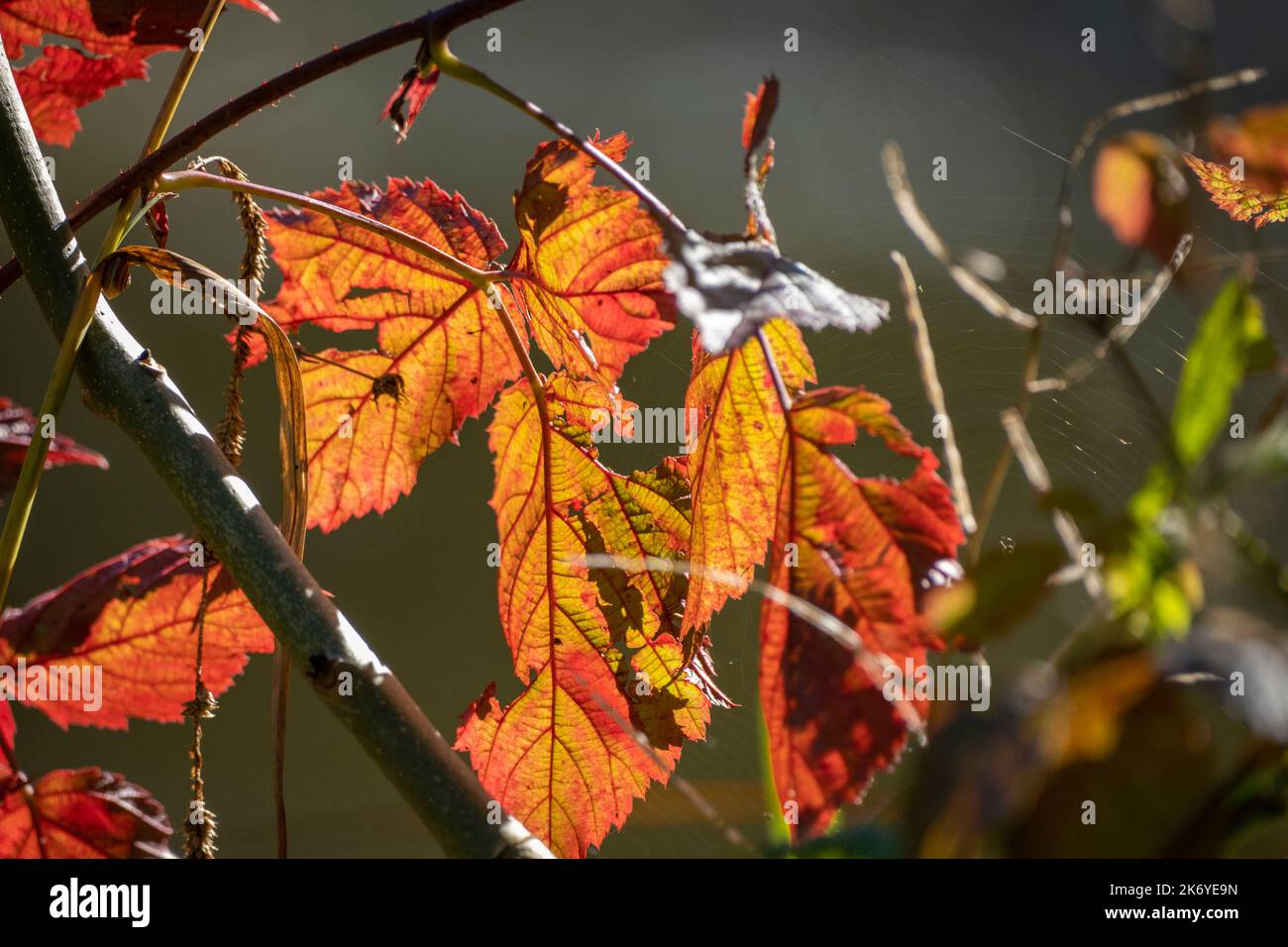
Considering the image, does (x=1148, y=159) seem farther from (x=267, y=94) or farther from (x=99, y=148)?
(x=99, y=148)

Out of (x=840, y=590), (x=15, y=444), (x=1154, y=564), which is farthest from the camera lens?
(x=15, y=444)

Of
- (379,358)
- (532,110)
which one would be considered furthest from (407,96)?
→ (379,358)

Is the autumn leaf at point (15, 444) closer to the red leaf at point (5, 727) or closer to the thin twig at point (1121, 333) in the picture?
the red leaf at point (5, 727)

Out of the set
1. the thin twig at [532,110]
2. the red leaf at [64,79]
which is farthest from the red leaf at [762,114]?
the red leaf at [64,79]

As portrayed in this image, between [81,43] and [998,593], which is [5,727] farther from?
[998,593]

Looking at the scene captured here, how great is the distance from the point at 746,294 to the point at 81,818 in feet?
0.92

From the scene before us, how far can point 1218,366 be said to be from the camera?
136 mm

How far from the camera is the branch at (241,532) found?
21cm

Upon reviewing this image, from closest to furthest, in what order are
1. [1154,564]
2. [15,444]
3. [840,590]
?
[1154,564]
[840,590]
[15,444]

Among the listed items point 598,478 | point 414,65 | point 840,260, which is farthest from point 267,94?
point 840,260
